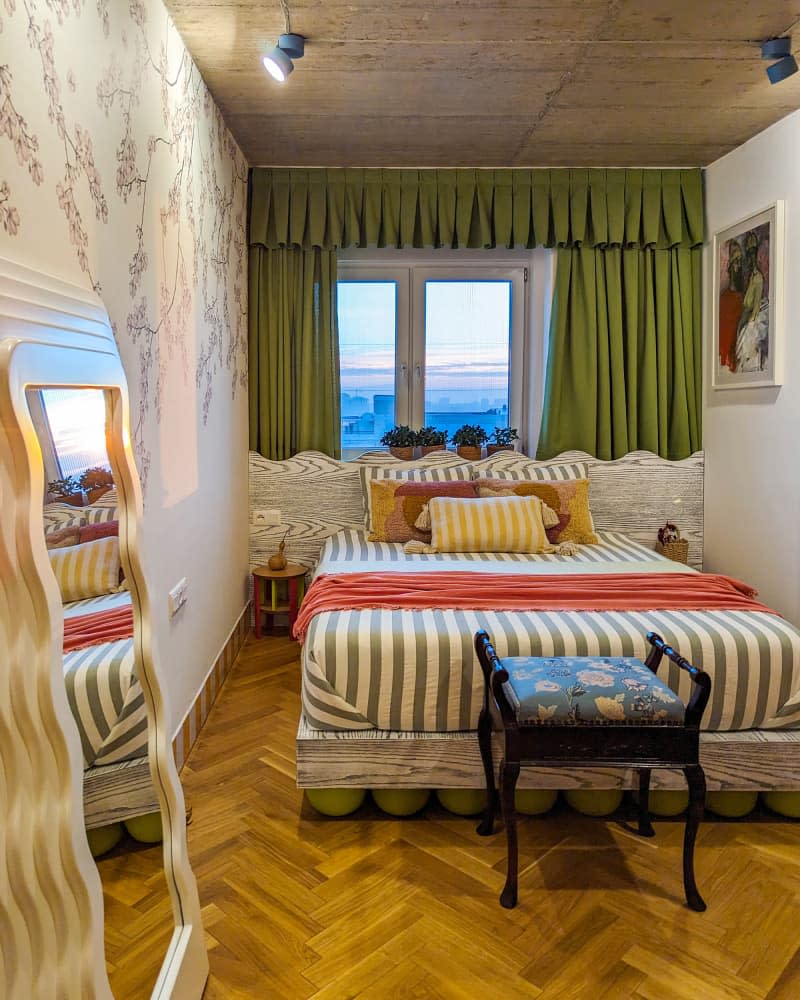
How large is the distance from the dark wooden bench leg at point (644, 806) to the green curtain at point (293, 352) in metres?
2.47

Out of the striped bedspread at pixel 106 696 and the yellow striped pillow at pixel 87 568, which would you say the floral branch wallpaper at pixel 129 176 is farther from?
the striped bedspread at pixel 106 696

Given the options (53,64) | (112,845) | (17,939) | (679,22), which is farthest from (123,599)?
(679,22)

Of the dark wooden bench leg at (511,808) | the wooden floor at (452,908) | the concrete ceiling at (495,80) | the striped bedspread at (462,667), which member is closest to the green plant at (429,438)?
the concrete ceiling at (495,80)

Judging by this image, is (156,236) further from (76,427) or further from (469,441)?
(469,441)

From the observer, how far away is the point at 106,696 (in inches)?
55.0

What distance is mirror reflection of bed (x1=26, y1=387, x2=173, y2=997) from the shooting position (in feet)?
4.14

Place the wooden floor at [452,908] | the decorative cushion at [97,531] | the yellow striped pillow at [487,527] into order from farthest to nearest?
the yellow striped pillow at [487,527], the wooden floor at [452,908], the decorative cushion at [97,531]

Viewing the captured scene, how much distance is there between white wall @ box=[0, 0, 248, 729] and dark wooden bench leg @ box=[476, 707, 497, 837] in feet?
3.19

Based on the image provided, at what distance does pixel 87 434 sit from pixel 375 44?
1.95m

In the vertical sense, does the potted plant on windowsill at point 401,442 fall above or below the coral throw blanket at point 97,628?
above

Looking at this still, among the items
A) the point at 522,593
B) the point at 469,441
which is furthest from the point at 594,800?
the point at 469,441

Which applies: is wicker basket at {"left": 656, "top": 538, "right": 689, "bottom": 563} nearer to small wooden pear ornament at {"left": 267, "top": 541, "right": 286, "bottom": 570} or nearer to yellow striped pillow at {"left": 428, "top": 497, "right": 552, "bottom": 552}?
yellow striped pillow at {"left": 428, "top": 497, "right": 552, "bottom": 552}

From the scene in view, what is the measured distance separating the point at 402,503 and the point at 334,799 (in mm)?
1627

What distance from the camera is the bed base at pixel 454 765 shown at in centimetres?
226
